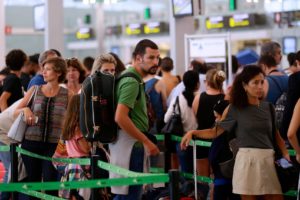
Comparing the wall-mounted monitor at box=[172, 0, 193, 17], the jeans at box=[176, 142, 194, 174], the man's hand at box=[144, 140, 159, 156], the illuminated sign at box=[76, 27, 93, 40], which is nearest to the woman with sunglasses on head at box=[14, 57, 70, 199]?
the man's hand at box=[144, 140, 159, 156]

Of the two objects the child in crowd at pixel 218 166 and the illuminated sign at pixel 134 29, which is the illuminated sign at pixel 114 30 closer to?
the illuminated sign at pixel 134 29

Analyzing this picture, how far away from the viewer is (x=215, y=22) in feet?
71.0

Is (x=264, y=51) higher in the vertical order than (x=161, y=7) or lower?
lower

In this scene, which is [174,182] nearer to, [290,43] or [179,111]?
[179,111]

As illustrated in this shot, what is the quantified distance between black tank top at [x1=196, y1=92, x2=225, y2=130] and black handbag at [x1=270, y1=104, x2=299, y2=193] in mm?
1570

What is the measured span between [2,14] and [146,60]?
29.0 ft

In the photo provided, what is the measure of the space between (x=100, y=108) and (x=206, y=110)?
2.00 m

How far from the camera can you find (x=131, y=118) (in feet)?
18.0

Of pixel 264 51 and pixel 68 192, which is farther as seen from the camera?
pixel 264 51

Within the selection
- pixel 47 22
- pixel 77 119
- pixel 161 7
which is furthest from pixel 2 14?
pixel 161 7

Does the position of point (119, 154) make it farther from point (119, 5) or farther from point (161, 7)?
point (119, 5)

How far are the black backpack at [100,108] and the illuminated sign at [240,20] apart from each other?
1576cm

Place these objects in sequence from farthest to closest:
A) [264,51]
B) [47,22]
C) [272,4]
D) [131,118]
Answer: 1. [272,4]
2. [47,22]
3. [264,51]
4. [131,118]

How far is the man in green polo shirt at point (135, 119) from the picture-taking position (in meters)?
5.38
